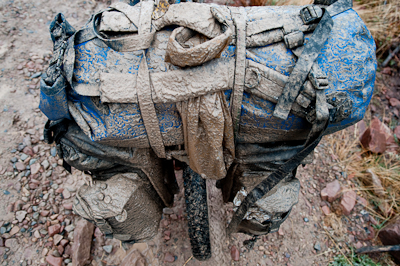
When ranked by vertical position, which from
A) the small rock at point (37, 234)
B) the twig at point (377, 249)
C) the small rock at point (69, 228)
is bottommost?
the twig at point (377, 249)

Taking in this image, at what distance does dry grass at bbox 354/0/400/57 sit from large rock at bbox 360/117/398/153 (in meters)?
A: 1.19

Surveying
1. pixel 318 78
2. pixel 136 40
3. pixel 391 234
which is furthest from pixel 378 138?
pixel 136 40

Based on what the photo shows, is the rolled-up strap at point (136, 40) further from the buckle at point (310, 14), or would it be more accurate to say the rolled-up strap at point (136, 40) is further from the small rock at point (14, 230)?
the small rock at point (14, 230)

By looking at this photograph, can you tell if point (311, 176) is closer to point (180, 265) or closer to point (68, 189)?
point (180, 265)

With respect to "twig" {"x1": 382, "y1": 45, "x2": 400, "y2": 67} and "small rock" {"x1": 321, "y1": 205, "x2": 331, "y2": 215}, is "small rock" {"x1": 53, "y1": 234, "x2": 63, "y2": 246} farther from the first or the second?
"twig" {"x1": 382, "y1": 45, "x2": 400, "y2": 67}

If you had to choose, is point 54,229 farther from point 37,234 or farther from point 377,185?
point 377,185

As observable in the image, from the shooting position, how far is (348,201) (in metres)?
2.56

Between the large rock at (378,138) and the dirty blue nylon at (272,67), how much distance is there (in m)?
2.20

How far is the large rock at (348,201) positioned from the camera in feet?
8.21

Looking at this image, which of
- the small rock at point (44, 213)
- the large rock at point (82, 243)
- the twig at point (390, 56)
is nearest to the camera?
the large rock at point (82, 243)

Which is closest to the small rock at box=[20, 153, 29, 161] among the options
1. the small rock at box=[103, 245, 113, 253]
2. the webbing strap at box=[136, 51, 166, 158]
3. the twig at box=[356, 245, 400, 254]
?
the small rock at box=[103, 245, 113, 253]

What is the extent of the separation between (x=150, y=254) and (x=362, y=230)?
2.02 m

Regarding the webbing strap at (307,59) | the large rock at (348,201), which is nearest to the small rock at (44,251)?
the webbing strap at (307,59)

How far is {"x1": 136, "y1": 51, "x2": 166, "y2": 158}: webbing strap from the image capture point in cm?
103
